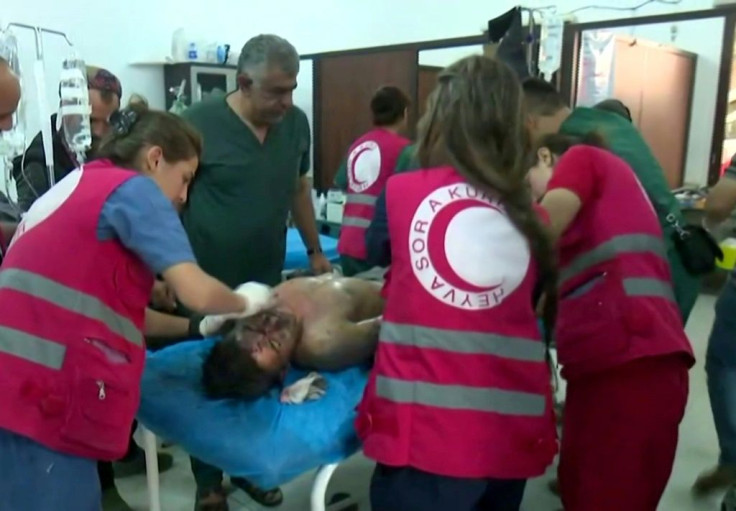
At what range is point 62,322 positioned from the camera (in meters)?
1.22

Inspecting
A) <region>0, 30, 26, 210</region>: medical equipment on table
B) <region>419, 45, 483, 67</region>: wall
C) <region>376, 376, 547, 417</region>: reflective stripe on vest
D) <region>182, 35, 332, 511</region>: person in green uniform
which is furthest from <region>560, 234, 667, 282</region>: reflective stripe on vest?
<region>419, 45, 483, 67</region>: wall

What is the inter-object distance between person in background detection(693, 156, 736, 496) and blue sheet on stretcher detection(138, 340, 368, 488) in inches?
42.3

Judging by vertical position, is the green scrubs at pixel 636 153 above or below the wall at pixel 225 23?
below

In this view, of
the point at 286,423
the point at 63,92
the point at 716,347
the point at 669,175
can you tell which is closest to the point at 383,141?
the point at 63,92

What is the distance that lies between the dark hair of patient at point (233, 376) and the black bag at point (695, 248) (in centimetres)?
110

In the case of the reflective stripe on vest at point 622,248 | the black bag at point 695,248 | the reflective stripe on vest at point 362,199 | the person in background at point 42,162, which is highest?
the person in background at point 42,162

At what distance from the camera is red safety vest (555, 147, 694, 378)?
152cm

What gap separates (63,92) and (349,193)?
1356mm

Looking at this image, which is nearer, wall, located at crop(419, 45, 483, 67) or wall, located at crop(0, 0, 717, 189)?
wall, located at crop(0, 0, 717, 189)

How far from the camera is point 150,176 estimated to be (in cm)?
136

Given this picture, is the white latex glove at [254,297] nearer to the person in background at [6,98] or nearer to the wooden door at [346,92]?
the person in background at [6,98]

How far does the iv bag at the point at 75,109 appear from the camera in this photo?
2.12m

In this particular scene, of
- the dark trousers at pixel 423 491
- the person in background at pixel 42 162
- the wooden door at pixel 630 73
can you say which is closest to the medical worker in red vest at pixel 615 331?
the dark trousers at pixel 423 491

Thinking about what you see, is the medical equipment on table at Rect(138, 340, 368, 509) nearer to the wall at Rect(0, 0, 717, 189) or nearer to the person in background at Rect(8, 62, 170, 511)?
the person in background at Rect(8, 62, 170, 511)
